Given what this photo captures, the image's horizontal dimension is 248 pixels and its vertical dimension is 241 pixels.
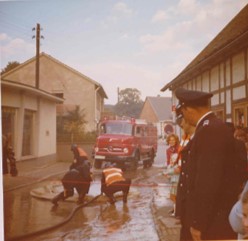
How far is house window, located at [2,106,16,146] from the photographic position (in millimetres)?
2531

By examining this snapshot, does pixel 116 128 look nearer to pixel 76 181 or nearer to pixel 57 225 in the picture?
pixel 76 181

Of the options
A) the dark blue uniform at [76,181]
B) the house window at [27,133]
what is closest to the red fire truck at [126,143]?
the dark blue uniform at [76,181]

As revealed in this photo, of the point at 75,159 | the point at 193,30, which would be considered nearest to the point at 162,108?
the point at 193,30

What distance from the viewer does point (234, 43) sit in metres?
2.29

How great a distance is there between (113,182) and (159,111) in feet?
2.00

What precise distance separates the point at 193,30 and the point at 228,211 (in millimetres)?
1244

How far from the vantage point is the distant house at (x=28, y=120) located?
8.25 ft

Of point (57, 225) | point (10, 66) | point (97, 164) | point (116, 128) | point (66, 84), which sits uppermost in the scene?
point (10, 66)

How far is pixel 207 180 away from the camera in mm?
1396

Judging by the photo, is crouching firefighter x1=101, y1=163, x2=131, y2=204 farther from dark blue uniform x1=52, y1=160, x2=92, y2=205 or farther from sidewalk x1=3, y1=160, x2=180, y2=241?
sidewalk x1=3, y1=160, x2=180, y2=241

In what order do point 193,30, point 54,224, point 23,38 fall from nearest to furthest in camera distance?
point 193,30 → point 54,224 → point 23,38

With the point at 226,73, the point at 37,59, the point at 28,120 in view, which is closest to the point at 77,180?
the point at 28,120

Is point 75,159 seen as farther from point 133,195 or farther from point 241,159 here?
point 241,159

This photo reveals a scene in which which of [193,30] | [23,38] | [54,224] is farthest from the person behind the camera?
[23,38]
